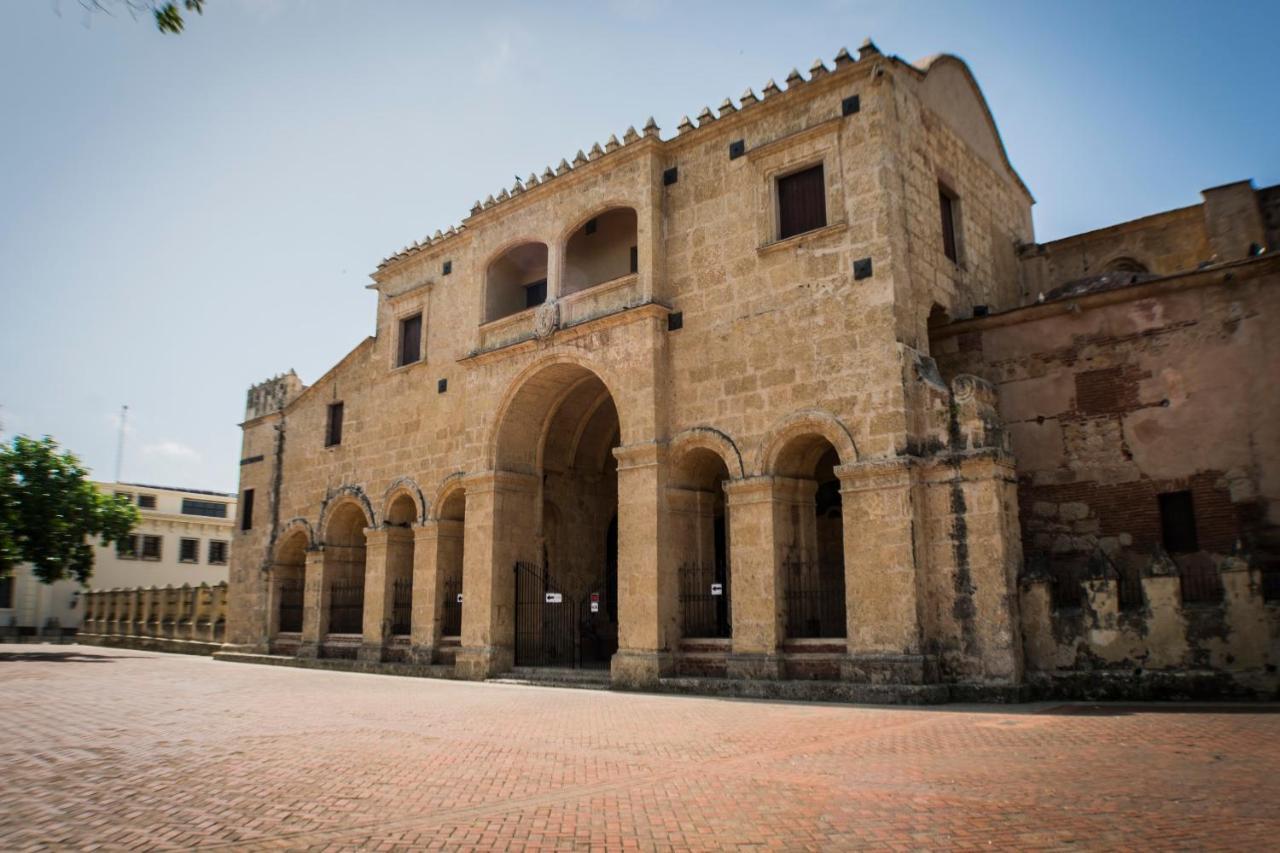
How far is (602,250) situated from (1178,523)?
43.3ft

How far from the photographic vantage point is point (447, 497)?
21.7 m

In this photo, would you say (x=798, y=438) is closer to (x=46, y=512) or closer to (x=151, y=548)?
(x=46, y=512)

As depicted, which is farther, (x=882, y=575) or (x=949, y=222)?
(x=949, y=222)

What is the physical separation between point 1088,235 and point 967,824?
698 inches

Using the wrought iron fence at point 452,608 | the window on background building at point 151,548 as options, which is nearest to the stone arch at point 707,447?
the wrought iron fence at point 452,608

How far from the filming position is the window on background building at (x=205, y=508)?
189ft

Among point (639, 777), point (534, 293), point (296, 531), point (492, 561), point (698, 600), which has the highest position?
point (534, 293)

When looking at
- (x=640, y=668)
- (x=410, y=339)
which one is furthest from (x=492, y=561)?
(x=410, y=339)

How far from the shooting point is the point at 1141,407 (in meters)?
14.3

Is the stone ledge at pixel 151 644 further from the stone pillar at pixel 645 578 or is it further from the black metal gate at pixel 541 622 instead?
the stone pillar at pixel 645 578

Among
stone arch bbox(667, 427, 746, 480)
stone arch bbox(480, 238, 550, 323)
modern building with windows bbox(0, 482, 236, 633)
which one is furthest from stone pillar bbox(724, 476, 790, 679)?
modern building with windows bbox(0, 482, 236, 633)

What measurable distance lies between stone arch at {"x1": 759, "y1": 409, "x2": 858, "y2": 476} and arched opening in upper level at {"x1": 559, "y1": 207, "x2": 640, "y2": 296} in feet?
22.6

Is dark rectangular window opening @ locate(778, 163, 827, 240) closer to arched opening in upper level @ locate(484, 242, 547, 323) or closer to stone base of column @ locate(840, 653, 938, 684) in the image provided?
arched opening in upper level @ locate(484, 242, 547, 323)

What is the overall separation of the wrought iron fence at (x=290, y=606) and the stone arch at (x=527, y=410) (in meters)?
10.3
